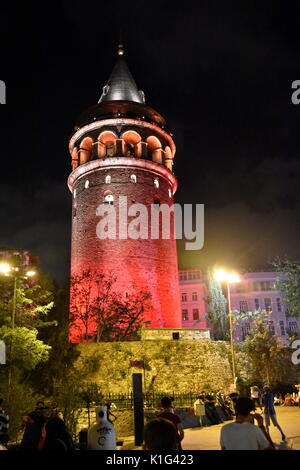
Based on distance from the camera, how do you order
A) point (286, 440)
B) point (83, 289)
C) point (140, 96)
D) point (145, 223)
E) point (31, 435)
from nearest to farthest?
point (31, 435) → point (286, 440) → point (83, 289) → point (145, 223) → point (140, 96)

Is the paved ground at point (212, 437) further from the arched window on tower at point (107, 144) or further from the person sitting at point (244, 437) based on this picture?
the arched window on tower at point (107, 144)

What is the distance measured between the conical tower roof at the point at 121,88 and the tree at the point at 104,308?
51.0 ft

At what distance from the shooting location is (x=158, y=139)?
3422 centimetres

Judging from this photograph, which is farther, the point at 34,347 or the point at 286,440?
the point at 34,347

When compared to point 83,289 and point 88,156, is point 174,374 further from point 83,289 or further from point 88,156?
point 88,156

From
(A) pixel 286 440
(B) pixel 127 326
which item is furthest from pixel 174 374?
(A) pixel 286 440

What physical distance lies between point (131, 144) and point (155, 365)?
17.9 m

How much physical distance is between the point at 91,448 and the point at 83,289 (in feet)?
74.4

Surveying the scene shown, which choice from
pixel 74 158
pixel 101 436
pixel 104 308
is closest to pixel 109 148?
pixel 74 158

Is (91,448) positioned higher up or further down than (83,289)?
further down

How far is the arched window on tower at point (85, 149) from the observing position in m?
33.8

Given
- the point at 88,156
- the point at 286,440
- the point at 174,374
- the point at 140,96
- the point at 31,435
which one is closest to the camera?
the point at 31,435

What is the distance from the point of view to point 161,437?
5.01m

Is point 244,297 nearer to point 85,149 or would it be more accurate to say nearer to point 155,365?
point 85,149
